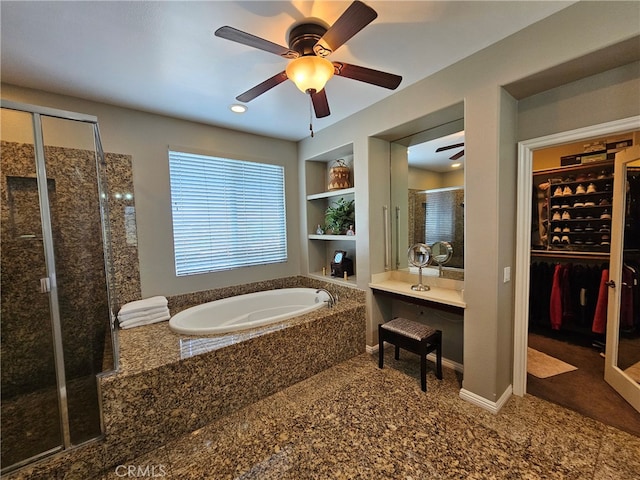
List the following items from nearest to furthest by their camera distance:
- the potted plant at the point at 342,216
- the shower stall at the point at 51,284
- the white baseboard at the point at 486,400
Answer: the shower stall at the point at 51,284 → the white baseboard at the point at 486,400 → the potted plant at the point at 342,216

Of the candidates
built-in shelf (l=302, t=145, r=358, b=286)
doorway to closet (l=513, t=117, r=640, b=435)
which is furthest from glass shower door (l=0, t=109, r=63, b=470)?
doorway to closet (l=513, t=117, r=640, b=435)

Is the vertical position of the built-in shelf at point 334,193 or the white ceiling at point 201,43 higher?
the white ceiling at point 201,43

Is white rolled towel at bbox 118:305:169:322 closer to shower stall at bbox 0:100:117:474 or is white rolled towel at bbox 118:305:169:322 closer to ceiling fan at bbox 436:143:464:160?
shower stall at bbox 0:100:117:474

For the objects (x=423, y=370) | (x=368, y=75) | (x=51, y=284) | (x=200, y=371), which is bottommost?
(x=423, y=370)

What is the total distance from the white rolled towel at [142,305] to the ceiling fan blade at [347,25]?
2.62 m

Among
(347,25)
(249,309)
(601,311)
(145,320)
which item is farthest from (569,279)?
(145,320)

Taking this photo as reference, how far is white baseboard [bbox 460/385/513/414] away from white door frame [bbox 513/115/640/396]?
0.15 meters

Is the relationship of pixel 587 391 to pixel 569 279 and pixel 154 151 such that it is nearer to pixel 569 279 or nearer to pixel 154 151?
pixel 569 279

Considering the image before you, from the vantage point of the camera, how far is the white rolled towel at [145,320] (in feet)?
8.16

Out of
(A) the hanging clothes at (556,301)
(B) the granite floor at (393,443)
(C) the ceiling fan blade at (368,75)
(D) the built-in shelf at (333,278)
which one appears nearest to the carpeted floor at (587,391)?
(B) the granite floor at (393,443)

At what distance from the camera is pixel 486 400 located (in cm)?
207

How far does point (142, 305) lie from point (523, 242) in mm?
3444

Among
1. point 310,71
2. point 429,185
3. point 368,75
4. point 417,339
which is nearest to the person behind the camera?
point 310,71

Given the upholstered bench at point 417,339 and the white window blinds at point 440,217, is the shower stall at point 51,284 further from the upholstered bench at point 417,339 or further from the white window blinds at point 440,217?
the white window blinds at point 440,217
